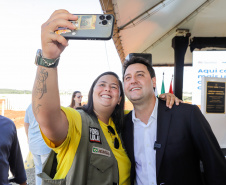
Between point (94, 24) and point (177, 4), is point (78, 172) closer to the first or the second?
point (94, 24)

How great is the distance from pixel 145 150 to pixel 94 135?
500mm

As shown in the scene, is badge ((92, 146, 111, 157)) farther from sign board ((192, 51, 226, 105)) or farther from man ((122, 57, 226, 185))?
sign board ((192, 51, 226, 105))

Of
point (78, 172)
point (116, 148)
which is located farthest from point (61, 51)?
point (116, 148)

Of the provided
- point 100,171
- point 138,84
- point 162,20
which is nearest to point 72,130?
point 100,171

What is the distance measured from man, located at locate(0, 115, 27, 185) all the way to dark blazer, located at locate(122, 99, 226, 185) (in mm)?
948

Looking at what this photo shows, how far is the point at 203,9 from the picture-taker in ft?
16.7

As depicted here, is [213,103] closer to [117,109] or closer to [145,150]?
[117,109]

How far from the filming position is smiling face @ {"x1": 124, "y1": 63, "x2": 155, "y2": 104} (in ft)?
5.12

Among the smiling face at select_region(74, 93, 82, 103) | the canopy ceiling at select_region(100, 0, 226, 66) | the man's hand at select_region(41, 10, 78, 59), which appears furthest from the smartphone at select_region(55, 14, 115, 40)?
the smiling face at select_region(74, 93, 82, 103)

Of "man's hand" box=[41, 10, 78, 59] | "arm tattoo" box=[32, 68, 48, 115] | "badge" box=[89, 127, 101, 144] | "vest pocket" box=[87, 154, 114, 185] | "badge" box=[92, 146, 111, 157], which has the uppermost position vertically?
"man's hand" box=[41, 10, 78, 59]

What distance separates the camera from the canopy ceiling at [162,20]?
11.7ft

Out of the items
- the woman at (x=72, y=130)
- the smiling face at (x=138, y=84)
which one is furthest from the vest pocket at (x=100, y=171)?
the smiling face at (x=138, y=84)

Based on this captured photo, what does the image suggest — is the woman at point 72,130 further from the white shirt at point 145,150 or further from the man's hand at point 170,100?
the man's hand at point 170,100

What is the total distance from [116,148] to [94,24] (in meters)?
0.96
